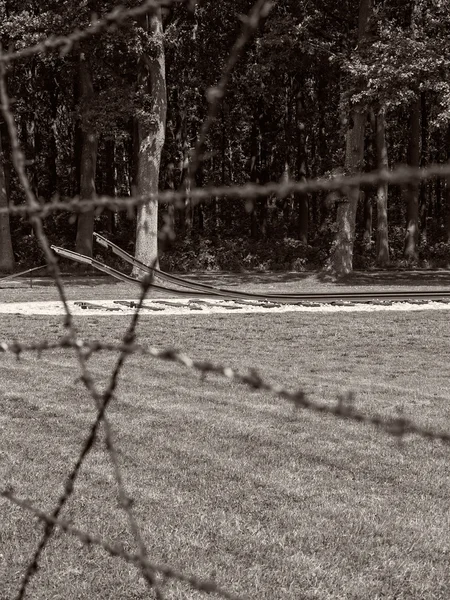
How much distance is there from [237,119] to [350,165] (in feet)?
57.7

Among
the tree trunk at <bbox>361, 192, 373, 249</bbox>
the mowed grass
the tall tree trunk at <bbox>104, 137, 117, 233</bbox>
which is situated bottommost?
the mowed grass

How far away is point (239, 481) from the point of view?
19.3 ft

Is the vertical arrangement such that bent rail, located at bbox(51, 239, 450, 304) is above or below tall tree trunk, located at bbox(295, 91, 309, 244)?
below

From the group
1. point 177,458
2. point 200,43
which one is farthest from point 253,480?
point 200,43

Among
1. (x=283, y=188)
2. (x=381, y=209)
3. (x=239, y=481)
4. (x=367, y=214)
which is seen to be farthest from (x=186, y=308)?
(x=367, y=214)

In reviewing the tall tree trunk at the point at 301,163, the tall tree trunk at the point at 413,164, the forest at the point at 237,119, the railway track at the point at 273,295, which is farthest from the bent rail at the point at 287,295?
the tall tree trunk at the point at 301,163

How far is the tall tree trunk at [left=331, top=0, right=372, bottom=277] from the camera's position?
24.0 metres

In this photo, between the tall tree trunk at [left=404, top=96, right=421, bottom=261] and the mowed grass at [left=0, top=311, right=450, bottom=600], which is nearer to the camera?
the mowed grass at [left=0, top=311, right=450, bottom=600]

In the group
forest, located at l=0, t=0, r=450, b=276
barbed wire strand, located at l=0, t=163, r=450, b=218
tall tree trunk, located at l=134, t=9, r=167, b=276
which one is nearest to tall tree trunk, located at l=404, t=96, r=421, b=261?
forest, located at l=0, t=0, r=450, b=276

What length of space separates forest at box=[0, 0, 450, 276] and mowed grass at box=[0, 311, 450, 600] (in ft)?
7.52

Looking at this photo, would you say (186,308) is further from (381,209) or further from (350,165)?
(381,209)

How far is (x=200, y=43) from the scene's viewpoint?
104 feet

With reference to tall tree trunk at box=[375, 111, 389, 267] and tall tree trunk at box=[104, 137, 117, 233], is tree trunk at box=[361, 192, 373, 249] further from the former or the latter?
tall tree trunk at box=[104, 137, 117, 233]

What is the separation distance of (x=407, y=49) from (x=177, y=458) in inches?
675
